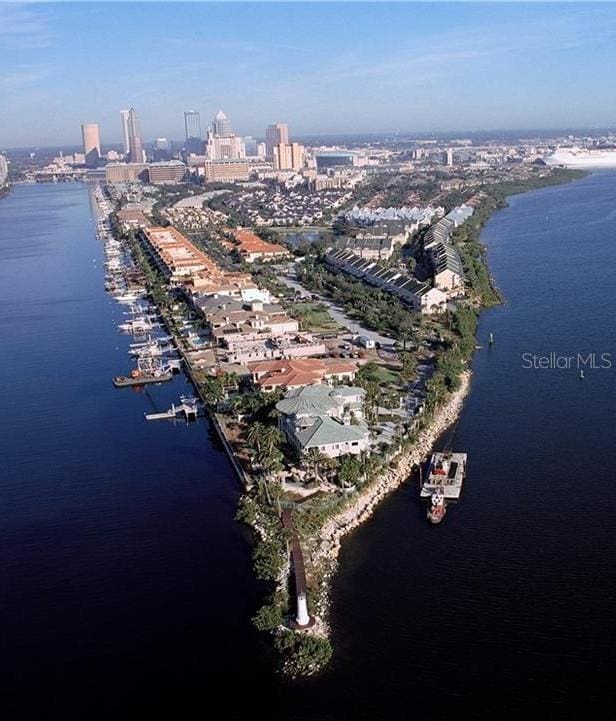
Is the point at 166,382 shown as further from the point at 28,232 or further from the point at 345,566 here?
the point at 28,232

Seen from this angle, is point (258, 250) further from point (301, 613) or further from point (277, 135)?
point (277, 135)

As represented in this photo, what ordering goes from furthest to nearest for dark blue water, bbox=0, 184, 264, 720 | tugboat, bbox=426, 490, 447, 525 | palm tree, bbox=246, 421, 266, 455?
palm tree, bbox=246, 421, 266, 455 < tugboat, bbox=426, 490, 447, 525 < dark blue water, bbox=0, 184, 264, 720

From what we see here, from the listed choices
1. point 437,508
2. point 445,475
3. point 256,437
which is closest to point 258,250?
point 256,437

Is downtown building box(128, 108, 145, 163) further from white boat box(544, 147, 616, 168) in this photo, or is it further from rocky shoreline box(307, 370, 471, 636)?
rocky shoreline box(307, 370, 471, 636)

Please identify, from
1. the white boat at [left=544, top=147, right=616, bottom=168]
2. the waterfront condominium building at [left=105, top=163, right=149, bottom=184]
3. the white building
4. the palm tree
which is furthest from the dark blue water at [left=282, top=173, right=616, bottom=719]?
the waterfront condominium building at [left=105, top=163, right=149, bottom=184]

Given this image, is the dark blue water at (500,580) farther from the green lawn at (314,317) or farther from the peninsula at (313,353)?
the green lawn at (314,317)

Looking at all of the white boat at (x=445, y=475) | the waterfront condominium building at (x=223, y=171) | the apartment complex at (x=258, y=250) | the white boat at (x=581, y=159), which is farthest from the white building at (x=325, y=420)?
the white boat at (x=581, y=159)

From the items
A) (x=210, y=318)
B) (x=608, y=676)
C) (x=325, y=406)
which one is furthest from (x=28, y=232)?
(x=608, y=676)
